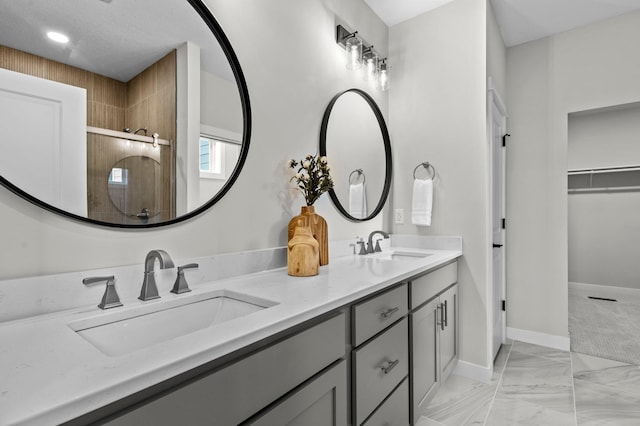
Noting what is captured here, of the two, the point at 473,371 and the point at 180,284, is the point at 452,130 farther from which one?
the point at 180,284

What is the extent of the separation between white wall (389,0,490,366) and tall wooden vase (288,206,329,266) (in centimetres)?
109

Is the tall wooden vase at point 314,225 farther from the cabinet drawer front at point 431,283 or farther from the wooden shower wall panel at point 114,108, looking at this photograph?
the wooden shower wall panel at point 114,108

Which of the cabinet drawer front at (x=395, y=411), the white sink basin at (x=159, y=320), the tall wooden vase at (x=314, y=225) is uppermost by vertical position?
the tall wooden vase at (x=314, y=225)

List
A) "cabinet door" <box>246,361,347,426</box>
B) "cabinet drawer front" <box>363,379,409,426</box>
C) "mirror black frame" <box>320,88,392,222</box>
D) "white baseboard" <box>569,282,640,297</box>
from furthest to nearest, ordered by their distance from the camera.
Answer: "white baseboard" <box>569,282,640,297</box>, "mirror black frame" <box>320,88,392,222</box>, "cabinet drawer front" <box>363,379,409,426</box>, "cabinet door" <box>246,361,347,426</box>

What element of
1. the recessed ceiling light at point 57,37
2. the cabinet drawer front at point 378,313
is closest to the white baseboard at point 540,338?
the cabinet drawer front at point 378,313

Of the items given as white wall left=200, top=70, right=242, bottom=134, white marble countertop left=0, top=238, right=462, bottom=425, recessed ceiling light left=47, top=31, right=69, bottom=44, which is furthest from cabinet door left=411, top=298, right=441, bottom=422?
recessed ceiling light left=47, top=31, right=69, bottom=44

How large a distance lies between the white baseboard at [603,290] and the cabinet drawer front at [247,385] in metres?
4.62

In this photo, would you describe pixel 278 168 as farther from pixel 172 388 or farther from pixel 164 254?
pixel 172 388

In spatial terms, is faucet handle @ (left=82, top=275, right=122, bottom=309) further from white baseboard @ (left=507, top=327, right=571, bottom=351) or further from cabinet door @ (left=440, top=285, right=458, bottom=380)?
white baseboard @ (left=507, top=327, right=571, bottom=351)

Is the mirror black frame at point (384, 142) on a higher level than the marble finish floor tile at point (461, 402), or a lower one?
higher

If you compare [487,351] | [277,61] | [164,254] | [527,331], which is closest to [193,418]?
[164,254]

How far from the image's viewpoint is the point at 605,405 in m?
1.89

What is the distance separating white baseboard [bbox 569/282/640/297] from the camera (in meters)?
3.95

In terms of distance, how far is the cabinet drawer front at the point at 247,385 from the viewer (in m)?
0.59
